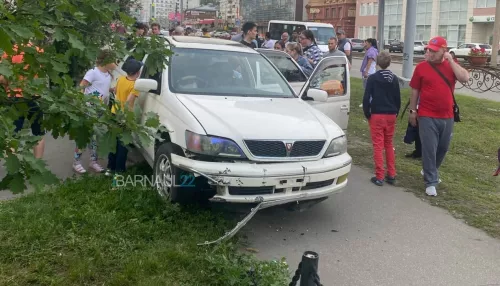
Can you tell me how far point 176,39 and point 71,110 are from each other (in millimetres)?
4121

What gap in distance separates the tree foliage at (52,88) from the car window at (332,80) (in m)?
4.33

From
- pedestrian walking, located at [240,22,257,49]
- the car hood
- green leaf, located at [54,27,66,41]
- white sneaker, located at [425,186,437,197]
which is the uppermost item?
pedestrian walking, located at [240,22,257,49]

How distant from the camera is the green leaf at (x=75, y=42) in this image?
2600mm

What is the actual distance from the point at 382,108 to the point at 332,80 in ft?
3.15

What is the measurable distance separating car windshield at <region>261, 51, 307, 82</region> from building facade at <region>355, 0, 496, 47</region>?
48704 mm

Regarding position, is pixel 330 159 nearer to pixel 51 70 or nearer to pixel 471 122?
pixel 51 70

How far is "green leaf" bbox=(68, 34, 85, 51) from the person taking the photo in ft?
8.53

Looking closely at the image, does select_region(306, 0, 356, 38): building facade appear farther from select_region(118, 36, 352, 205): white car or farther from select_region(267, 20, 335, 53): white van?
select_region(118, 36, 352, 205): white car

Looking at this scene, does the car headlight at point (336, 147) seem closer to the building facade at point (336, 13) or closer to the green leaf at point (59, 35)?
the green leaf at point (59, 35)

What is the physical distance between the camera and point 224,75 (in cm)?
586

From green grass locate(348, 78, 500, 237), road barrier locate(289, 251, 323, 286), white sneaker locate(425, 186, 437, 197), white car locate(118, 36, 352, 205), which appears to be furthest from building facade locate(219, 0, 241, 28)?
road barrier locate(289, 251, 323, 286)

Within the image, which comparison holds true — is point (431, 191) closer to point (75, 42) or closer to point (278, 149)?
point (278, 149)

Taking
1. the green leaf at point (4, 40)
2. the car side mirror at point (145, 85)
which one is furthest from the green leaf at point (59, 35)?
the car side mirror at point (145, 85)

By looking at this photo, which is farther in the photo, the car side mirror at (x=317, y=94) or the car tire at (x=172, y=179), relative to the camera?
the car side mirror at (x=317, y=94)
